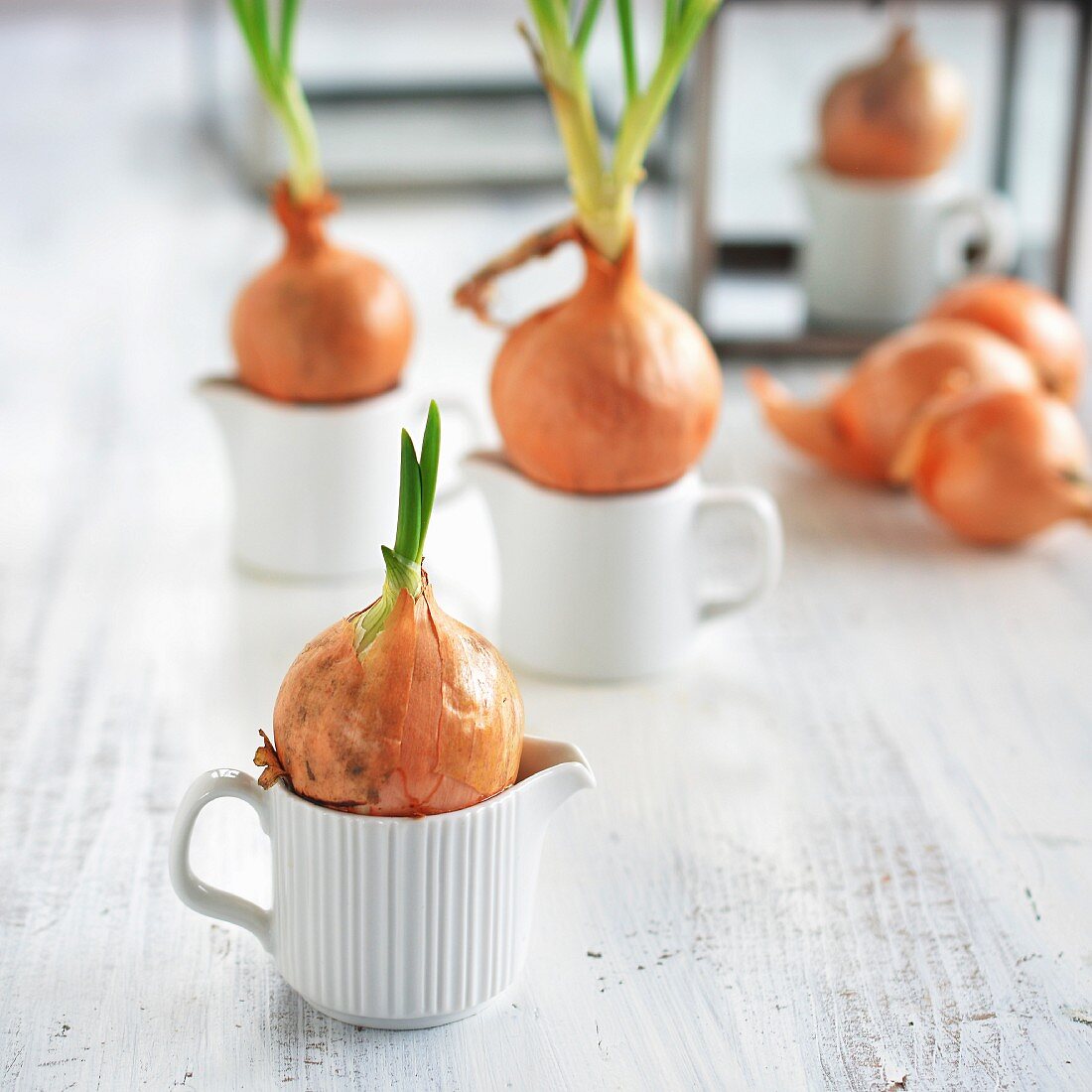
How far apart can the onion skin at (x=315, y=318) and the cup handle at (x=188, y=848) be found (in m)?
0.25

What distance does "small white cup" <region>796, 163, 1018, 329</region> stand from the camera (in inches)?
36.4

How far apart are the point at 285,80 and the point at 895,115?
1.34 feet

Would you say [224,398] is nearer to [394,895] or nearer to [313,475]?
[313,475]

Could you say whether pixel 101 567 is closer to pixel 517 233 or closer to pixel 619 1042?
pixel 619 1042

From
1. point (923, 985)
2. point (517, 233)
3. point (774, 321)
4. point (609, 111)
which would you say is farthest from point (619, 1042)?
point (609, 111)

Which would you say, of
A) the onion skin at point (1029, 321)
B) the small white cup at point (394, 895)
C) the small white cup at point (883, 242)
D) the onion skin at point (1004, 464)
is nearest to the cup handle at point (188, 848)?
the small white cup at point (394, 895)

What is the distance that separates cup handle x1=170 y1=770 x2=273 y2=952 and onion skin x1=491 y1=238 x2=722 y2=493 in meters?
0.20

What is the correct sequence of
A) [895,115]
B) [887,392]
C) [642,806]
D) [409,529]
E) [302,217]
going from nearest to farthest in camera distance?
[409,529], [642,806], [302,217], [887,392], [895,115]

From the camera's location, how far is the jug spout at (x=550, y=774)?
407mm

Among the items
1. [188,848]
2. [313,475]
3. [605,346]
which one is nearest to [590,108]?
[605,346]

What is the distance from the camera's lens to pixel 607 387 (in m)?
0.56

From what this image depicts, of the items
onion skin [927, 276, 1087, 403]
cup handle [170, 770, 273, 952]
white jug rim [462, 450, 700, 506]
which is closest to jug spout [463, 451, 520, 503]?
white jug rim [462, 450, 700, 506]

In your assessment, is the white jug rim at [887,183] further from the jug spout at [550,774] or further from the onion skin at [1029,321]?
the jug spout at [550,774]

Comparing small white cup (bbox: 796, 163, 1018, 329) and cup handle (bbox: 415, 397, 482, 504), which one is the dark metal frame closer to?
small white cup (bbox: 796, 163, 1018, 329)
